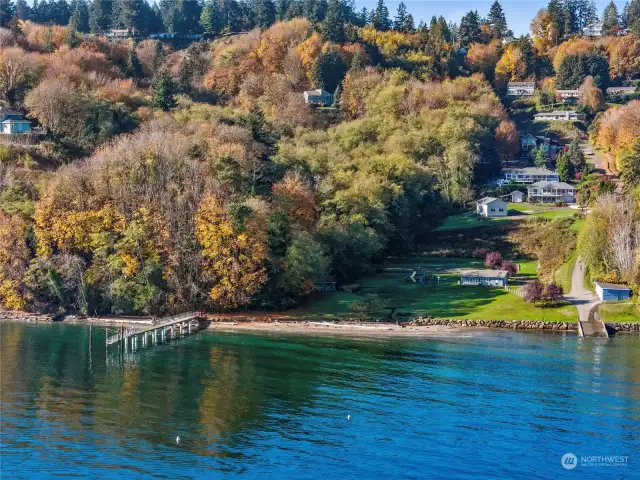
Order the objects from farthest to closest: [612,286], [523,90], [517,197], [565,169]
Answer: [523,90] → [565,169] → [517,197] → [612,286]

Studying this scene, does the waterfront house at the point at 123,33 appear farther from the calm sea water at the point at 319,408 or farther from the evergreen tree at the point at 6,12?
the calm sea water at the point at 319,408

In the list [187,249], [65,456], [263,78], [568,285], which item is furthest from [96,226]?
[263,78]

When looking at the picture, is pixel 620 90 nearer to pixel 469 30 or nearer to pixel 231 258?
pixel 469 30

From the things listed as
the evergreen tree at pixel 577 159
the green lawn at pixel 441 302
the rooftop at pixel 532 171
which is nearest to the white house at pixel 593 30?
the evergreen tree at pixel 577 159

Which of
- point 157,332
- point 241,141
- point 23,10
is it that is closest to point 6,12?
point 23,10

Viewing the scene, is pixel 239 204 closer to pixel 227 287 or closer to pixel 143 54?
pixel 227 287

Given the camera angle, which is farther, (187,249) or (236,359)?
(187,249)
